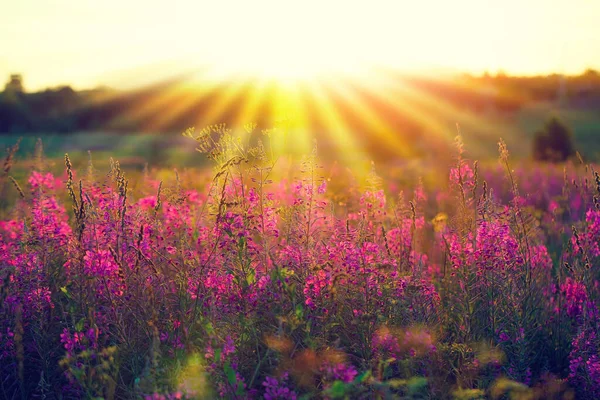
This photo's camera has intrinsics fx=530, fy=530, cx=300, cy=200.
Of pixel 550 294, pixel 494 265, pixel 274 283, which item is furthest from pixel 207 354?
pixel 550 294

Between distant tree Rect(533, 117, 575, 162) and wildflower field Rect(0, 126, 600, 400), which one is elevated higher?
wildflower field Rect(0, 126, 600, 400)

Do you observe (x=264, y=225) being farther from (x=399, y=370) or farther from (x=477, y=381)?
(x=477, y=381)

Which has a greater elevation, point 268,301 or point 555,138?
point 268,301

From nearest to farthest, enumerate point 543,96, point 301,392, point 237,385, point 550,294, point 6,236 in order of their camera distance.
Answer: point 237,385 < point 301,392 < point 550,294 < point 6,236 < point 543,96

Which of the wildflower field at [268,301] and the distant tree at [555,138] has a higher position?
the wildflower field at [268,301]

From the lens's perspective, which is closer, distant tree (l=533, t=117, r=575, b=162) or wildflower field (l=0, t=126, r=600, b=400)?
wildflower field (l=0, t=126, r=600, b=400)

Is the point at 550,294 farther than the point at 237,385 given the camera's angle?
Yes

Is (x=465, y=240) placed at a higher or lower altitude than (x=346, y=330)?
higher

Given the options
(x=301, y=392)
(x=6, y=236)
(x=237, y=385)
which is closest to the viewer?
(x=237, y=385)

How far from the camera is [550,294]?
457 cm

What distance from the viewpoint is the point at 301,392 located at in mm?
3094

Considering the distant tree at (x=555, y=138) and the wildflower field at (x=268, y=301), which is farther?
the distant tree at (x=555, y=138)

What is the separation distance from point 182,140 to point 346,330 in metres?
39.8

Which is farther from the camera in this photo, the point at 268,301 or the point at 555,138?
the point at 555,138
